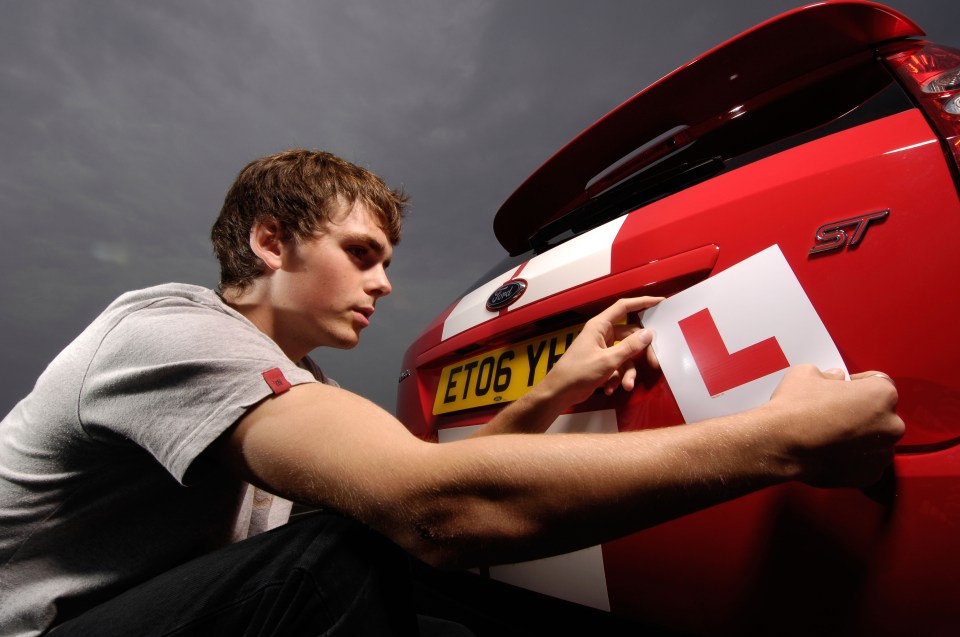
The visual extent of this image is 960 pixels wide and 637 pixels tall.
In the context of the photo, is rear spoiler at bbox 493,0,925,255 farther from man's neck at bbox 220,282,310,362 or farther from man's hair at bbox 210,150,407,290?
man's neck at bbox 220,282,310,362

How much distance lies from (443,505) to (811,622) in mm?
495

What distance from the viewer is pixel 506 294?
1095 millimetres

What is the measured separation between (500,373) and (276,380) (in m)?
0.50

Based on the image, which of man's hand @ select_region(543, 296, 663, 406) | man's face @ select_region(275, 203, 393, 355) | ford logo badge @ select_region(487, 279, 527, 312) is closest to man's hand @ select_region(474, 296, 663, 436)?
man's hand @ select_region(543, 296, 663, 406)

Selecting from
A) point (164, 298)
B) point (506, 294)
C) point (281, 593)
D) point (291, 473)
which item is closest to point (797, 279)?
point (506, 294)

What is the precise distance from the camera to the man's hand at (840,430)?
1.83 ft

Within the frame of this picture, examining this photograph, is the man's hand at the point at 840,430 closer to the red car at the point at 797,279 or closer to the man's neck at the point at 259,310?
the red car at the point at 797,279

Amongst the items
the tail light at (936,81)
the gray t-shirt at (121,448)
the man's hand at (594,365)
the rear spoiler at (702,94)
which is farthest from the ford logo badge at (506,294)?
the tail light at (936,81)

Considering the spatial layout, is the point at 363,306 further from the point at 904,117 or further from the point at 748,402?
the point at 904,117

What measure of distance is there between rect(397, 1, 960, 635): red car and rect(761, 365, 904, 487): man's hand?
44 millimetres

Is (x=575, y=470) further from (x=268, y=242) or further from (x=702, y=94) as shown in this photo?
(x=268, y=242)

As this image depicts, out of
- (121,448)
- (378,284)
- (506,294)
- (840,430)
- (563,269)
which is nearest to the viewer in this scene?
(840,430)

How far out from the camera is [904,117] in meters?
0.72

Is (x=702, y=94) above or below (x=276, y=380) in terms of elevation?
above
